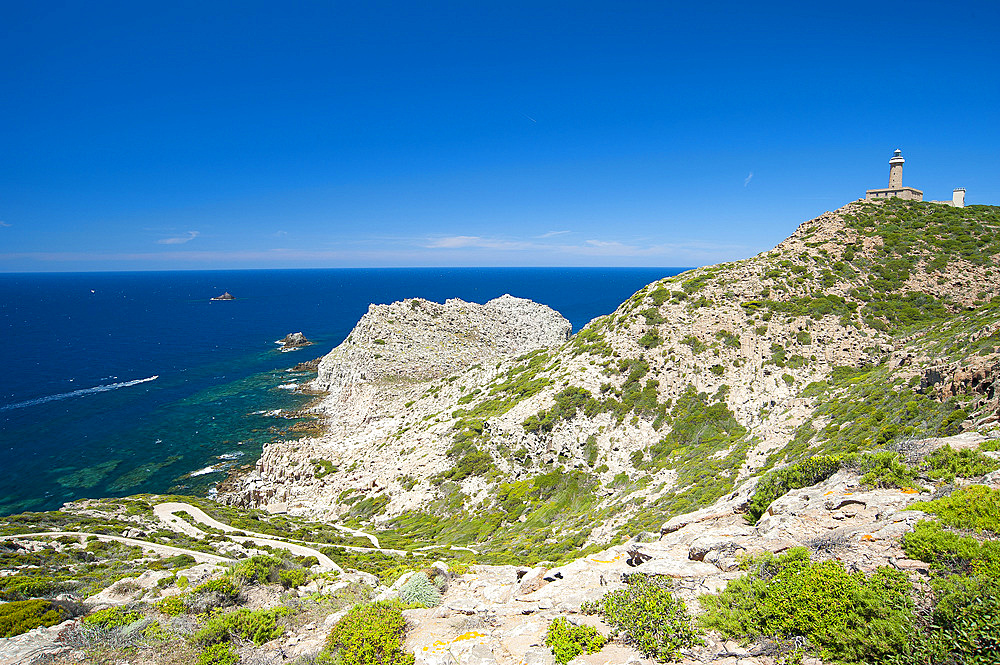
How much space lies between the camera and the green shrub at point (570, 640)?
9000 mm

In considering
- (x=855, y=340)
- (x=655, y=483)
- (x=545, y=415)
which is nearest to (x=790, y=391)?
(x=855, y=340)

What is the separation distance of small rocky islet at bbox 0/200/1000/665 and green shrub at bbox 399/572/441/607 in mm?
76

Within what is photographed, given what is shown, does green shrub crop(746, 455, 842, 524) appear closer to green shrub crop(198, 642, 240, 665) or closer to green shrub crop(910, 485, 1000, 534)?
green shrub crop(910, 485, 1000, 534)

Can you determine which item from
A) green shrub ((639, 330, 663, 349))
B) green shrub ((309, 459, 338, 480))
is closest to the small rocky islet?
green shrub ((639, 330, 663, 349))

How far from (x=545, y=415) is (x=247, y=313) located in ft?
620

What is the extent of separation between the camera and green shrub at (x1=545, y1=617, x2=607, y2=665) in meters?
9.00

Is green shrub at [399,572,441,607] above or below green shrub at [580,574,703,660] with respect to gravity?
below

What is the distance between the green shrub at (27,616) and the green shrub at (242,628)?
471cm

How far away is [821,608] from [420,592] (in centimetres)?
1012

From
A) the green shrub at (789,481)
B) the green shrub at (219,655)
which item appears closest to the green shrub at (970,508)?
the green shrub at (789,481)

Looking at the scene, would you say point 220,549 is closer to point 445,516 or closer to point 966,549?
point 445,516

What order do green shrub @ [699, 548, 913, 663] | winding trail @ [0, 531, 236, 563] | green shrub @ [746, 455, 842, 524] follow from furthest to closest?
winding trail @ [0, 531, 236, 563] → green shrub @ [746, 455, 842, 524] → green shrub @ [699, 548, 913, 663]

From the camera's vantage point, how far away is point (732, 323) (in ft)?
138

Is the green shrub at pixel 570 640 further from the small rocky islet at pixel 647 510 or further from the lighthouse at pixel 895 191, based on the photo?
the lighthouse at pixel 895 191
